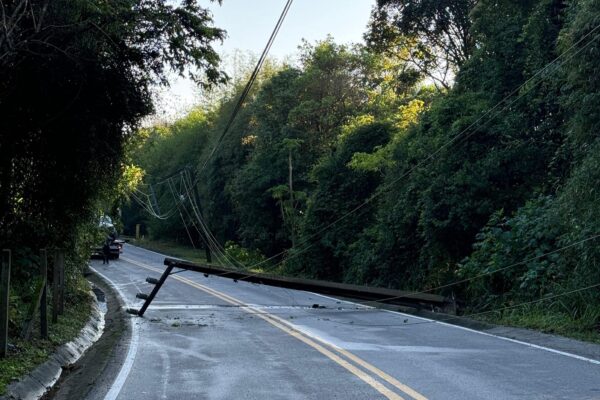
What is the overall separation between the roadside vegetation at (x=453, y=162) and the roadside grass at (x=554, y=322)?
0.19 ft

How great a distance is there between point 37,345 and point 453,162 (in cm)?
1430

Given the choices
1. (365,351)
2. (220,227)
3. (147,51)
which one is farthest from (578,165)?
(220,227)

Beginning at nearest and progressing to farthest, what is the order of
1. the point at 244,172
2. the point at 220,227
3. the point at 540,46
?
the point at 540,46
the point at 244,172
the point at 220,227

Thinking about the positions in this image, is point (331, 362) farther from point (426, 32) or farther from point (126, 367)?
point (426, 32)

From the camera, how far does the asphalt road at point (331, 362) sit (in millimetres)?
7574

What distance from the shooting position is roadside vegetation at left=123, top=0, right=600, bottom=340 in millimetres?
14952

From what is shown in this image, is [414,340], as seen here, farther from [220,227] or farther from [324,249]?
[220,227]

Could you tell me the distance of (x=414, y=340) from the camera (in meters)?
12.0

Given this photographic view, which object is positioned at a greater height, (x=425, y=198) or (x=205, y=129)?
(x=205, y=129)

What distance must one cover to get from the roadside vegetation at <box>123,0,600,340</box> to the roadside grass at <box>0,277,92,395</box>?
4.95m

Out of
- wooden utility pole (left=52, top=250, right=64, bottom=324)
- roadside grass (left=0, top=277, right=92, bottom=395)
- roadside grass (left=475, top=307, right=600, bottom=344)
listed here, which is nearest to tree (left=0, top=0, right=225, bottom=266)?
wooden utility pole (left=52, top=250, right=64, bottom=324)

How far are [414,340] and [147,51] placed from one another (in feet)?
25.7

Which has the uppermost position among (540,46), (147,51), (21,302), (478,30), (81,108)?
(478,30)

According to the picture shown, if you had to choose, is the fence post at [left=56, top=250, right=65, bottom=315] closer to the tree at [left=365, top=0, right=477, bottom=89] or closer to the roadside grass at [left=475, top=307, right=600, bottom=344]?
the roadside grass at [left=475, top=307, right=600, bottom=344]
